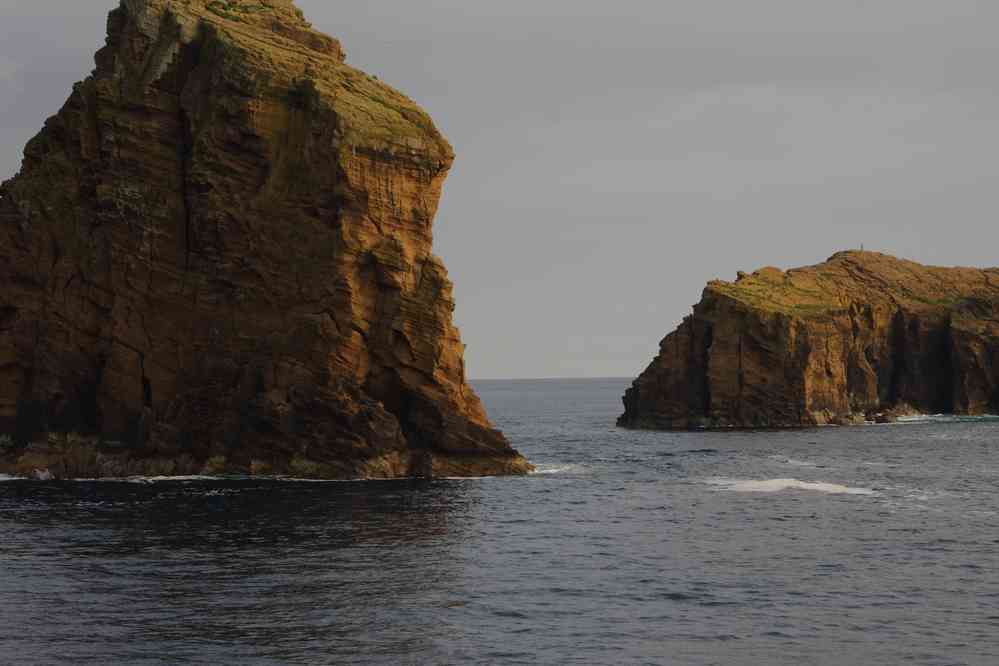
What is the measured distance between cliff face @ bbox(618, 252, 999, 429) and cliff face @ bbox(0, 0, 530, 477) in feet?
246

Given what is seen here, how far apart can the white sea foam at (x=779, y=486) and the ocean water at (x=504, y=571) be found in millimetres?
631

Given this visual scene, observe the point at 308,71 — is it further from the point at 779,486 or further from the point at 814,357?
the point at 814,357

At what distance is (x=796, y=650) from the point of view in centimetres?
3959

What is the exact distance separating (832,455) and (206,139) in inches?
2623

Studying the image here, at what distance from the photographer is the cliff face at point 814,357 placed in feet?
521

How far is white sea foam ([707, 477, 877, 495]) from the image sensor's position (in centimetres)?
8396

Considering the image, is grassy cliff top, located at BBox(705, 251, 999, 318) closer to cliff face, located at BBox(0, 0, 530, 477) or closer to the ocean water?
the ocean water

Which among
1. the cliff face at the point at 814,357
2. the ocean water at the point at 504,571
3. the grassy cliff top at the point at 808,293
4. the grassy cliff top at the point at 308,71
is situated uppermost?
the grassy cliff top at the point at 308,71

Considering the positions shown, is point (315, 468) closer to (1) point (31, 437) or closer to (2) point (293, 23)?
(1) point (31, 437)

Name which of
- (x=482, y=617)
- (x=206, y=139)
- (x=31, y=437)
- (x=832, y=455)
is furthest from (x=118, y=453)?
(x=832, y=455)

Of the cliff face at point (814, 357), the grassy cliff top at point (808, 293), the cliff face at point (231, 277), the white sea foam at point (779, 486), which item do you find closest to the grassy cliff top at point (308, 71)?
the cliff face at point (231, 277)

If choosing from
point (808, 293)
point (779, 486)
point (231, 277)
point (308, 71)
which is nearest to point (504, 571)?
point (779, 486)

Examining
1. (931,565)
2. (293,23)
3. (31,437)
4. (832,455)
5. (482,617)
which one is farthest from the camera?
(832,455)

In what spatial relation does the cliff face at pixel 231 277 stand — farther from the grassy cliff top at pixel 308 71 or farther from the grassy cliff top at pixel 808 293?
the grassy cliff top at pixel 808 293
